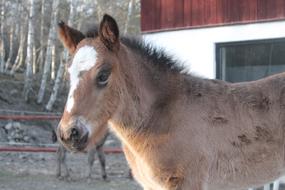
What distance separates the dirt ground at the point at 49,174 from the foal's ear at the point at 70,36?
534 cm

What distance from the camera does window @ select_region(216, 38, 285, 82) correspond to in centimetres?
995

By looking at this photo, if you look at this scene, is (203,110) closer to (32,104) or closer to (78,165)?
(78,165)

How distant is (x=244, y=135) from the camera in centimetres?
471

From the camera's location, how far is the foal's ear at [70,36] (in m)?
4.50

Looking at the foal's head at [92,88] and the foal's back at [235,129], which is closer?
the foal's head at [92,88]

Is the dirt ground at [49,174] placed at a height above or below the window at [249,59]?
below

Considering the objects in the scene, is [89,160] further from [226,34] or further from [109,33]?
[109,33]

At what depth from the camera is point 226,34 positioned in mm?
10453

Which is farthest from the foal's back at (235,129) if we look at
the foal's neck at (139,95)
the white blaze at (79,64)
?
the white blaze at (79,64)

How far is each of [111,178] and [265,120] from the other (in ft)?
21.9

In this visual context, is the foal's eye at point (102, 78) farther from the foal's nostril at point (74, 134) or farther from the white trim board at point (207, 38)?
the white trim board at point (207, 38)

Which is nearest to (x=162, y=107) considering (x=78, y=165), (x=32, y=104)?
(x=78, y=165)

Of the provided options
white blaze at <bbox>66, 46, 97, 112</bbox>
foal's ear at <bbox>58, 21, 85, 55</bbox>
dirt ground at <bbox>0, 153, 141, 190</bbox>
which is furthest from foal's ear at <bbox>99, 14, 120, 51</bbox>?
dirt ground at <bbox>0, 153, 141, 190</bbox>

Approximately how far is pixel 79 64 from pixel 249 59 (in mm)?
6667
